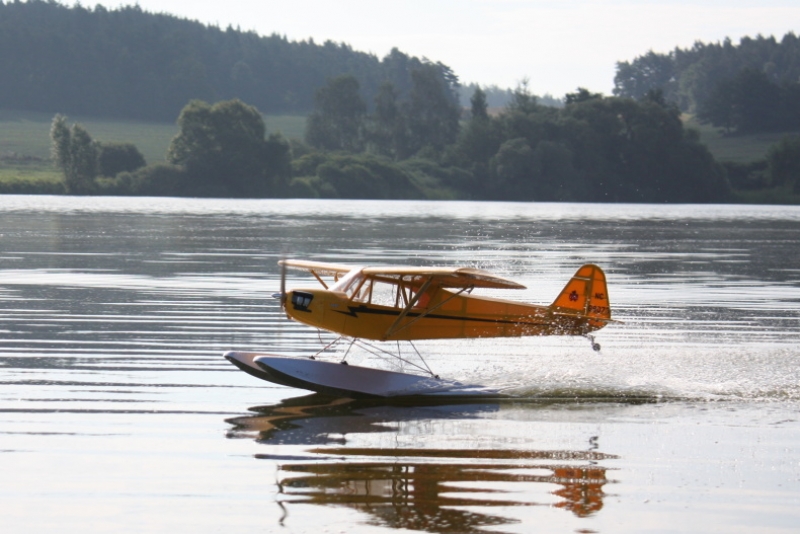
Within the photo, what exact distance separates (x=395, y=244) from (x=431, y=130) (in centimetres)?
11569

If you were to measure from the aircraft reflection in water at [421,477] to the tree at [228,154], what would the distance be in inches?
4325

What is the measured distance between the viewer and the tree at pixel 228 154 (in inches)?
4705

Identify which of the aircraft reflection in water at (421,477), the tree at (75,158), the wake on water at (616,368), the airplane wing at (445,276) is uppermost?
the tree at (75,158)

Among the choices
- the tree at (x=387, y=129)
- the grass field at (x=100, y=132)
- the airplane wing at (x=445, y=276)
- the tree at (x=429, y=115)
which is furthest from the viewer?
the tree at (x=429, y=115)

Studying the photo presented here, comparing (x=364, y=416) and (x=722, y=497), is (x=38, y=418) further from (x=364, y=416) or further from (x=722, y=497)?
(x=722, y=497)

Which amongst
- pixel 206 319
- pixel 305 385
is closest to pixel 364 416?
pixel 305 385

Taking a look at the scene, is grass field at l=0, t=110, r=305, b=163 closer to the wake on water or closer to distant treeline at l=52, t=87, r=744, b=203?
distant treeline at l=52, t=87, r=744, b=203

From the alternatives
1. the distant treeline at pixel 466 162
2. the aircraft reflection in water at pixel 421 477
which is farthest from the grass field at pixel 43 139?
the aircraft reflection in water at pixel 421 477

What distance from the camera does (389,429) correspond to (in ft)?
37.1

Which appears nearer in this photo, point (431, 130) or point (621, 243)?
Result: point (621, 243)

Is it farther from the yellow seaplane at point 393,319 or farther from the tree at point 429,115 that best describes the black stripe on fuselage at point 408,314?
the tree at point 429,115

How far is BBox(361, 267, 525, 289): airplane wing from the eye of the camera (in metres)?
12.5

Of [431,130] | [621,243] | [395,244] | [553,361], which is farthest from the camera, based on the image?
[431,130]

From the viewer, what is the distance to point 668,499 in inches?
353
